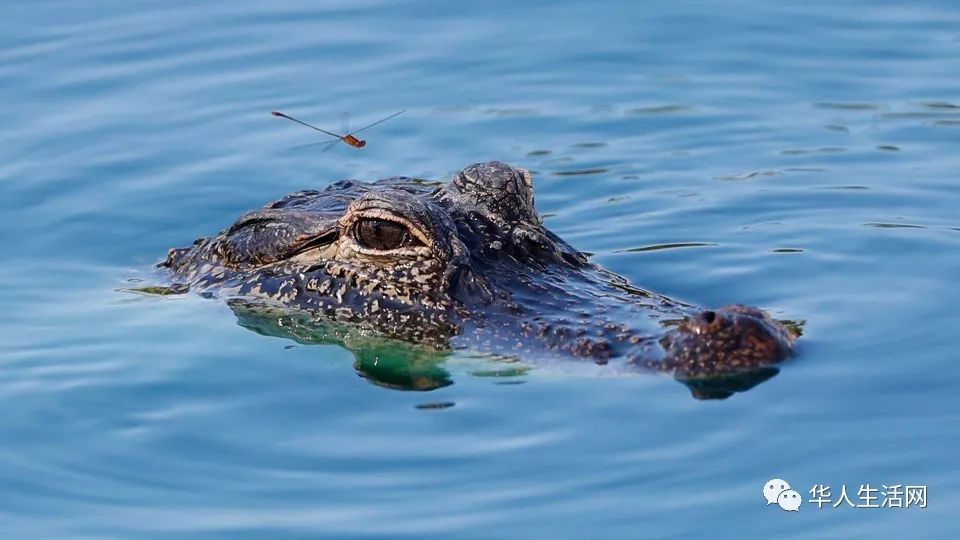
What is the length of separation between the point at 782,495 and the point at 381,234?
3.57m

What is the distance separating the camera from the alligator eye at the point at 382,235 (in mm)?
10930

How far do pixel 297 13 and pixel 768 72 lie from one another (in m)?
5.57

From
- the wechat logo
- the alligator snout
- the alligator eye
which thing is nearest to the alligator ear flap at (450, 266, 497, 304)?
the alligator eye

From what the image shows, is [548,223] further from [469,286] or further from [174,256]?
[469,286]

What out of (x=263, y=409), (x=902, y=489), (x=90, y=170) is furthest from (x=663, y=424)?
(x=90, y=170)

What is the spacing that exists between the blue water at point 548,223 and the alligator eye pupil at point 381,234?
74cm

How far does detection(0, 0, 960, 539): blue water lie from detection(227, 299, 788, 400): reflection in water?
0.10m

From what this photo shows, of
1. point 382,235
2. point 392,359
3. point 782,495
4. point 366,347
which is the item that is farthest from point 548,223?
point 782,495

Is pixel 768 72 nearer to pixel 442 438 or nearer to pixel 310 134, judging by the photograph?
pixel 310 134

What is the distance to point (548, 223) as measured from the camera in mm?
14336

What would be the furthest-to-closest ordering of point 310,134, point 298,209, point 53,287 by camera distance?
1. point 310,134
2. point 53,287
3. point 298,209

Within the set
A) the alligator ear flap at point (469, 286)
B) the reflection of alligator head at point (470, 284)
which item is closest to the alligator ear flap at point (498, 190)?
the reflection of alligator head at point (470, 284)

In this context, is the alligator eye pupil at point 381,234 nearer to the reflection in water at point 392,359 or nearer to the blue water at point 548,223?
the reflection in water at point 392,359

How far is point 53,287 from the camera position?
1302 cm
